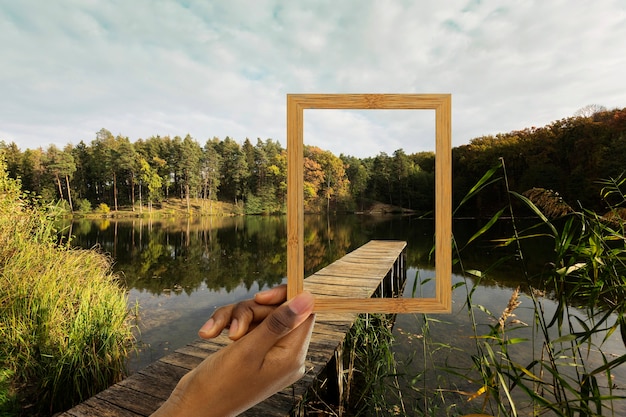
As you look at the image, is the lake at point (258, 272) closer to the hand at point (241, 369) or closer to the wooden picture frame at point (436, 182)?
the wooden picture frame at point (436, 182)

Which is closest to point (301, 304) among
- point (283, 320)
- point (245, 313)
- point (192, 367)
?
point (283, 320)

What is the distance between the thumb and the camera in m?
0.88

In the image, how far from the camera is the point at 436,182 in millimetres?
924

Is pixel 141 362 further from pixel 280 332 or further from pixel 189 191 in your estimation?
pixel 189 191

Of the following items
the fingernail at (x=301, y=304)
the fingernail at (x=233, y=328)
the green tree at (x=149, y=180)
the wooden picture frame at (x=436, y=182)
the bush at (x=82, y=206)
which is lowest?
the fingernail at (x=233, y=328)

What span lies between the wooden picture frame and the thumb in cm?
4

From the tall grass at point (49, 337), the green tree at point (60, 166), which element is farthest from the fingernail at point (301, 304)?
the green tree at point (60, 166)

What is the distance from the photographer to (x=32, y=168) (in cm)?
3253

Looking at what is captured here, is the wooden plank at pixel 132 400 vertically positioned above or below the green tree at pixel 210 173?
below

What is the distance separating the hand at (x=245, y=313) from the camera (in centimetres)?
98

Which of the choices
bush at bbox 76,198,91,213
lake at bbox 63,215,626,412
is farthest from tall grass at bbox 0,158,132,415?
bush at bbox 76,198,91,213

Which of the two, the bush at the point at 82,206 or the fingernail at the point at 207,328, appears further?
the bush at the point at 82,206

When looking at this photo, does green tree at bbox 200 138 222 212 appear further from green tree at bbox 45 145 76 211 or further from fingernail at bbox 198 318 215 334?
fingernail at bbox 198 318 215 334

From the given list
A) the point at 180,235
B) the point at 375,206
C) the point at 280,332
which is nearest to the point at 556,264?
the point at 375,206
